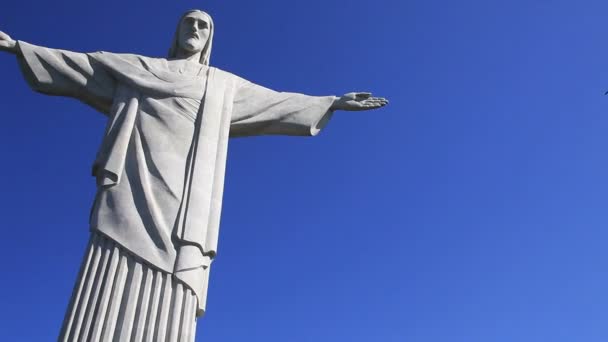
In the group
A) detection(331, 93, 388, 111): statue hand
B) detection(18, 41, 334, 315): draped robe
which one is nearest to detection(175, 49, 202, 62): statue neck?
detection(18, 41, 334, 315): draped robe

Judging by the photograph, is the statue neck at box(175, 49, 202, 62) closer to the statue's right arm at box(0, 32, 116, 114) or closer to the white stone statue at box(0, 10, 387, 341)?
the white stone statue at box(0, 10, 387, 341)

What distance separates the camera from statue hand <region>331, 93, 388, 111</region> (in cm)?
1070

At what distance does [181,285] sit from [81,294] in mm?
1282

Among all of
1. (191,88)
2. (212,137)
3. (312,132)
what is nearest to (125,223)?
(212,137)

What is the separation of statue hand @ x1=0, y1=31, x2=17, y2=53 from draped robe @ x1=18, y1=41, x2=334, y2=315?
0.37ft

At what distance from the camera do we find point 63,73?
33.0 ft

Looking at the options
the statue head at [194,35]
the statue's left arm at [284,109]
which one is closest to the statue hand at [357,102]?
the statue's left arm at [284,109]

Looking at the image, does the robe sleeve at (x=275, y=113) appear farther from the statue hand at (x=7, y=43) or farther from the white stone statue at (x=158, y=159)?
the statue hand at (x=7, y=43)

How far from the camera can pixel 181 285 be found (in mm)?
8133

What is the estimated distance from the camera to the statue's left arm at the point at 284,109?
411 inches

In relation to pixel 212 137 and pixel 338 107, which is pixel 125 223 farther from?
pixel 338 107

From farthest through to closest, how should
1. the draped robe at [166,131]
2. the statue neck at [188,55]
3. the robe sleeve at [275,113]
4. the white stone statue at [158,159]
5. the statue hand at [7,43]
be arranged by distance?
the statue neck at [188,55], the robe sleeve at [275,113], the statue hand at [7,43], the draped robe at [166,131], the white stone statue at [158,159]

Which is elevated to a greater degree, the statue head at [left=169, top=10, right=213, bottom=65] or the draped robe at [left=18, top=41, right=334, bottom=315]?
the statue head at [left=169, top=10, right=213, bottom=65]

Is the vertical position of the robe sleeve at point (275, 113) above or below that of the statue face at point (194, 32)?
below
